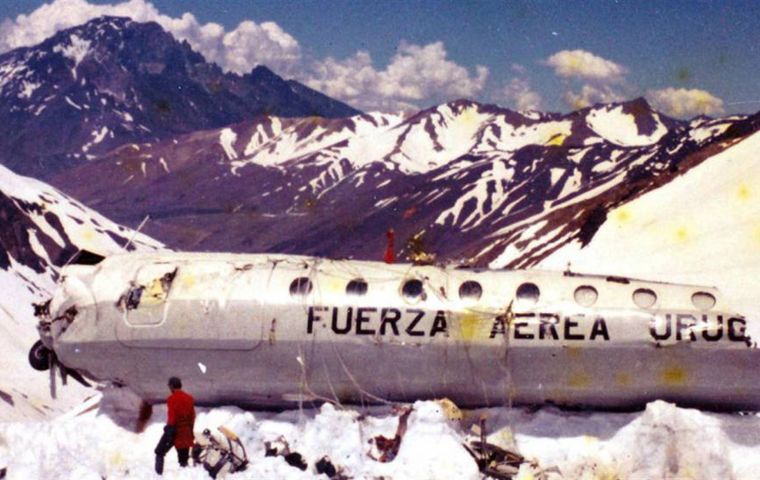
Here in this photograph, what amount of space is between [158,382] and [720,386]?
14.1 meters

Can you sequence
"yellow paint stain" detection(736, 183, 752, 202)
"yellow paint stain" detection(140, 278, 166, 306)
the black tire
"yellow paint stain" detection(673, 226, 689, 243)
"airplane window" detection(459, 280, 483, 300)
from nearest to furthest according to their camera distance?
"airplane window" detection(459, 280, 483, 300)
"yellow paint stain" detection(140, 278, 166, 306)
the black tire
"yellow paint stain" detection(673, 226, 689, 243)
"yellow paint stain" detection(736, 183, 752, 202)

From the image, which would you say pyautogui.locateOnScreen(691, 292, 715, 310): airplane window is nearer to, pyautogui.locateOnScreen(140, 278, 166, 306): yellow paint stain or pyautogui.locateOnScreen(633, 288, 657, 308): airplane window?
pyautogui.locateOnScreen(633, 288, 657, 308): airplane window

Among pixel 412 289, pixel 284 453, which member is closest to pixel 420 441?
pixel 284 453

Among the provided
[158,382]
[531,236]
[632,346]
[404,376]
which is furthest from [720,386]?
[531,236]

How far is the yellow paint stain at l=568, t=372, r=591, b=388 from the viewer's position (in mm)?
18734

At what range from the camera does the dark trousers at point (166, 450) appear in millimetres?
17859

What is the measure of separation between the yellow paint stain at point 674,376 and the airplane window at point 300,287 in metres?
9.00

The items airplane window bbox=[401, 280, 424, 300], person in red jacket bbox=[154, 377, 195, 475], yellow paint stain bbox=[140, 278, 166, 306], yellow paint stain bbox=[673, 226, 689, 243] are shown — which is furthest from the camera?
yellow paint stain bbox=[673, 226, 689, 243]

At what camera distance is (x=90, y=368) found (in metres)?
20.6

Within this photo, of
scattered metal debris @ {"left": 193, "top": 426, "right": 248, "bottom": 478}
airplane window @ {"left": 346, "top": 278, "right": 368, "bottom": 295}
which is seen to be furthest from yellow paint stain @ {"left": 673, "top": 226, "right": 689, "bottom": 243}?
scattered metal debris @ {"left": 193, "top": 426, "right": 248, "bottom": 478}

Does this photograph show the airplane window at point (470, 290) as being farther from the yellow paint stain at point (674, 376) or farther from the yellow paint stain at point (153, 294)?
the yellow paint stain at point (153, 294)

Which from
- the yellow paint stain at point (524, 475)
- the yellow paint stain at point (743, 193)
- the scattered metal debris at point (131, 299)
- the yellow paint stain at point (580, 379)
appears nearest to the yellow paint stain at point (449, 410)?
the yellow paint stain at point (524, 475)

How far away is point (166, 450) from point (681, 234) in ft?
131

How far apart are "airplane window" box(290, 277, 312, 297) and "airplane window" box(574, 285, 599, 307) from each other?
22.1 feet
